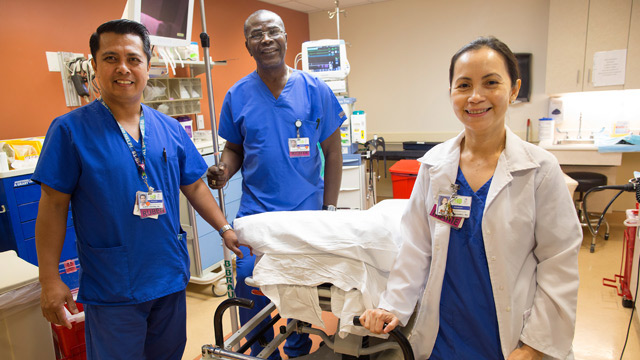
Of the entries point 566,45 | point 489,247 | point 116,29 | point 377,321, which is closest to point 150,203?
point 116,29

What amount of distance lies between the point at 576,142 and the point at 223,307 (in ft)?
15.9

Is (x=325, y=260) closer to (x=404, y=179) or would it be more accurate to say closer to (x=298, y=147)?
(x=298, y=147)

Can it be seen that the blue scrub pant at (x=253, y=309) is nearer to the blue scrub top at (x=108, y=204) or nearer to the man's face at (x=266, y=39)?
the blue scrub top at (x=108, y=204)

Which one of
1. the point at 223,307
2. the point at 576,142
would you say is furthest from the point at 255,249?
the point at 576,142

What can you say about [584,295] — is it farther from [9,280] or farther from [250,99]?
[9,280]

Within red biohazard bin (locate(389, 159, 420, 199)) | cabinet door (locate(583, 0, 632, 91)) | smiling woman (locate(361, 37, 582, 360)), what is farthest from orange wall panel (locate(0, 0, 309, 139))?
cabinet door (locate(583, 0, 632, 91))

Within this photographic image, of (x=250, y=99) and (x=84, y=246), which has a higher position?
(x=250, y=99)

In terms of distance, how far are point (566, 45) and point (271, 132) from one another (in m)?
3.99

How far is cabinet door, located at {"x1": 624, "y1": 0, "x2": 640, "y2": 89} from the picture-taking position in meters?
4.07

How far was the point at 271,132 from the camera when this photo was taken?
1.83 metres

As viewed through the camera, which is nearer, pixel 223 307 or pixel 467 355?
pixel 467 355

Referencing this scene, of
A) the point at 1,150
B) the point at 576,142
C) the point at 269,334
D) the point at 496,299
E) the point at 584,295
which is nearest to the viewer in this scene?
the point at 496,299

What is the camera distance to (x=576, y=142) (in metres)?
4.75

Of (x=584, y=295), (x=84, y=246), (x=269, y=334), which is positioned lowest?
(x=584, y=295)
